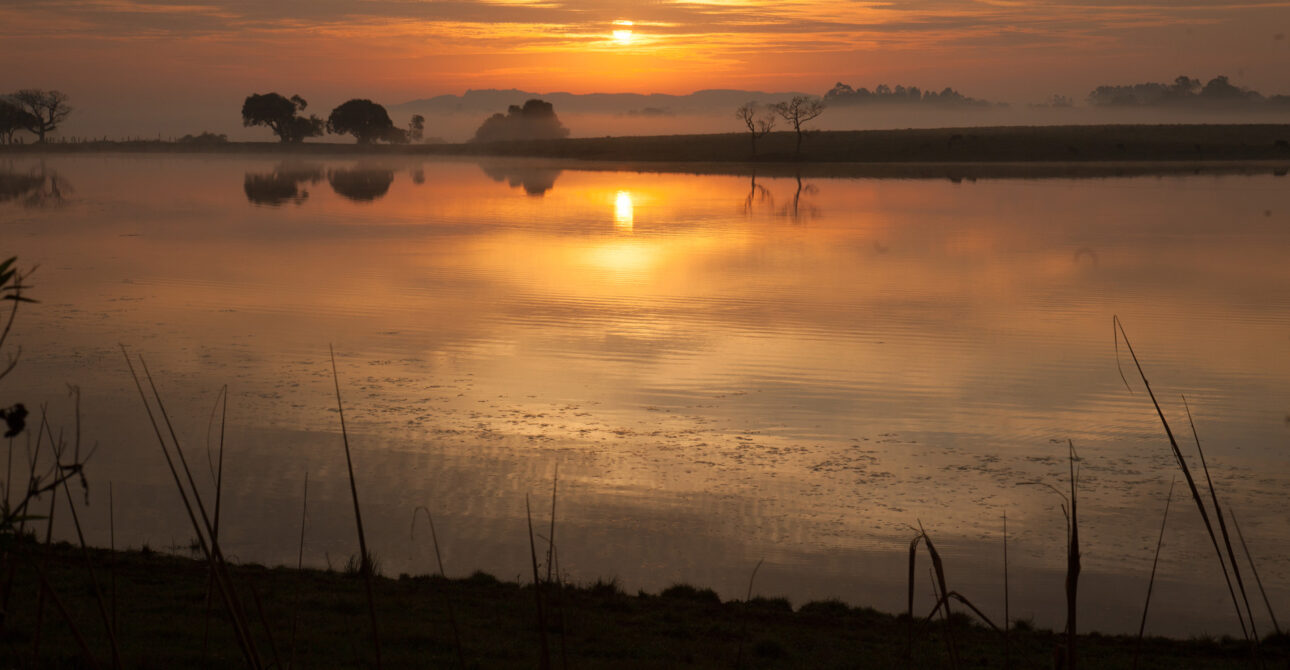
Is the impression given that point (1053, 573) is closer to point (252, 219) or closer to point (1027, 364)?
point (1027, 364)

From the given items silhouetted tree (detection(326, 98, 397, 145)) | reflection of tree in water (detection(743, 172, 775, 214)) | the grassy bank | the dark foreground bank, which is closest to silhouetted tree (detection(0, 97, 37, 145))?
the grassy bank

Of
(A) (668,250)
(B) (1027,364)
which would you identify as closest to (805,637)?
(B) (1027,364)

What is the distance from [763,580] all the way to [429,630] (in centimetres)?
261

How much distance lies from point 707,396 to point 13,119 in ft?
454

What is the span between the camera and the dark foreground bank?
6457mm

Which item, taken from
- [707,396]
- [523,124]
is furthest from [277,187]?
[523,124]

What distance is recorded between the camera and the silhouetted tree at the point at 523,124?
188625 millimetres

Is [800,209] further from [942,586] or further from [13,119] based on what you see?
[13,119]

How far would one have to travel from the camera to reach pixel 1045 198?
47.1 meters

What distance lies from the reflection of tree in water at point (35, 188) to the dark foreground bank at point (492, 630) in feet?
133

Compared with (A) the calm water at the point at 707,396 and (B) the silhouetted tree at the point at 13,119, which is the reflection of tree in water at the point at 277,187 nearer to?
(A) the calm water at the point at 707,396

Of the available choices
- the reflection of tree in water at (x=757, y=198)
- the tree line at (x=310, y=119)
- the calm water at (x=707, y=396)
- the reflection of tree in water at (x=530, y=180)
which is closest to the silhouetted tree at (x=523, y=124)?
the tree line at (x=310, y=119)

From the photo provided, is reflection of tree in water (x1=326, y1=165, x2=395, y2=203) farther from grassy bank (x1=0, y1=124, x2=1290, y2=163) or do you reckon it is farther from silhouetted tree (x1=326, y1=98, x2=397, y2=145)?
silhouetted tree (x1=326, y1=98, x2=397, y2=145)

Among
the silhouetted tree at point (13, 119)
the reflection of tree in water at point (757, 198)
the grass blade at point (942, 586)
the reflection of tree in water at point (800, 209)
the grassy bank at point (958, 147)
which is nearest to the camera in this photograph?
the grass blade at point (942, 586)
